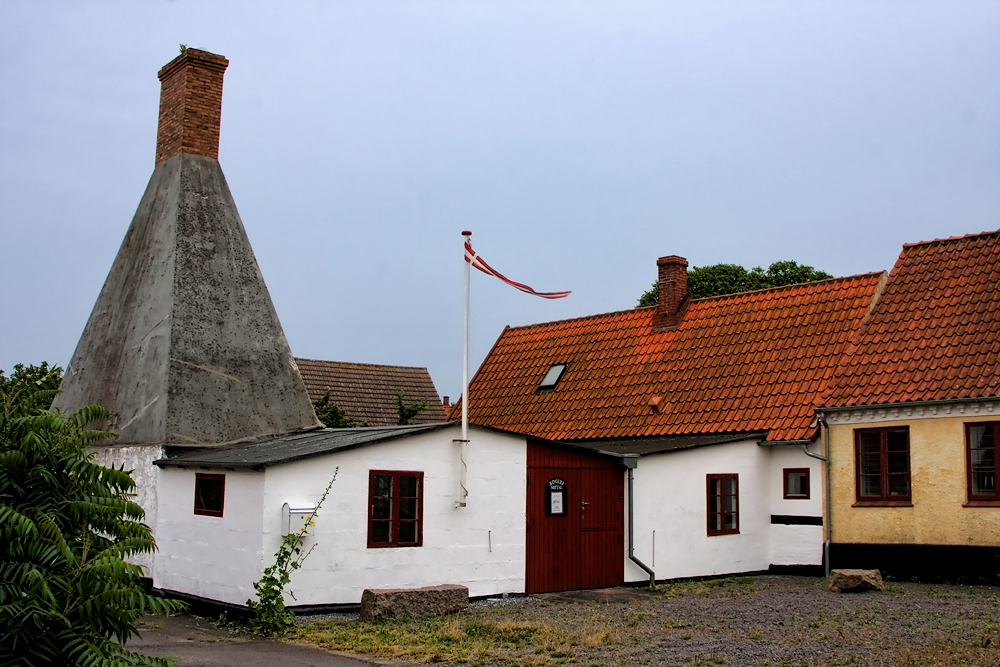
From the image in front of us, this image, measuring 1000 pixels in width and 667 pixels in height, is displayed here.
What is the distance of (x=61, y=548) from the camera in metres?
6.82

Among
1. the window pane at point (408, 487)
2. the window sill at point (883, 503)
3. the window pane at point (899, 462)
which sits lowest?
the window sill at point (883, 503)

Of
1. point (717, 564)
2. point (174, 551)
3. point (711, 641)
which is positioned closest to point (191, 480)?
point (174, 551)

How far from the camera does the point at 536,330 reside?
1203 inches

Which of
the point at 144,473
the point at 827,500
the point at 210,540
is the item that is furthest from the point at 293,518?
the point at 827,500

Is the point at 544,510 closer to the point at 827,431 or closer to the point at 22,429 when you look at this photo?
the point at 827,431

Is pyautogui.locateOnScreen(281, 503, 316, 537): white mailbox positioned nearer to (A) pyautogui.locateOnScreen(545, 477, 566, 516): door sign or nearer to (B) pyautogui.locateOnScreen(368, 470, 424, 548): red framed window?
(B) pyautogui.locateOnScreen(368, 470, 424, 548): red framed window

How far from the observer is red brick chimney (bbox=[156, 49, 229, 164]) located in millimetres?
20328

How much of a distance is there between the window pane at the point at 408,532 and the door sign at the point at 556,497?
9.38 feet

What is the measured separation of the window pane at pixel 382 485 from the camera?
15195mm

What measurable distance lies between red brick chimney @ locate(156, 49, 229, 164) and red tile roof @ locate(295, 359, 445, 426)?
47.0 feet

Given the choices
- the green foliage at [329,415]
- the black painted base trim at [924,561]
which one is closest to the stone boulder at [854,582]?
the black painted base trim at [924,561]

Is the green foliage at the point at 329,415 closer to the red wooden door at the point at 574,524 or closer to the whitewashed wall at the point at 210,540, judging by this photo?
the red wooden door at the point at 574,524

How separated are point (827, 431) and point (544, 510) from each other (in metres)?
6.50

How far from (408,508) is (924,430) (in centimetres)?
993
